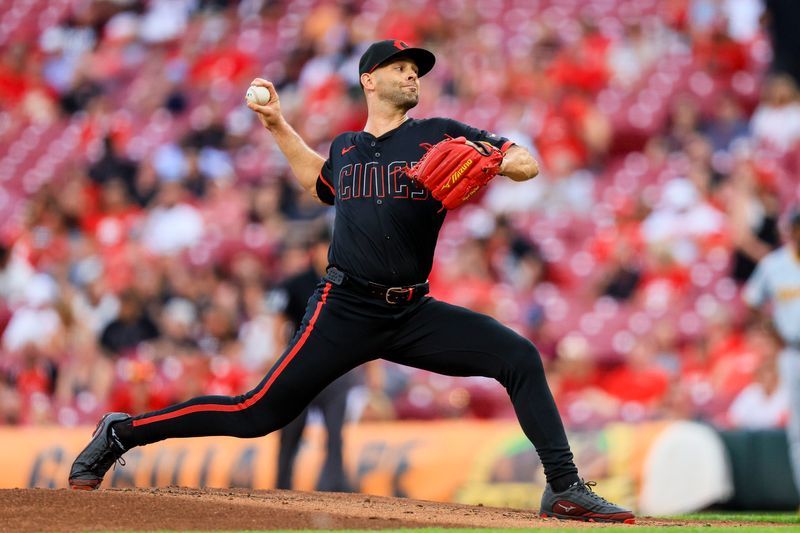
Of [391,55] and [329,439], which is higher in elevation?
[391,55]

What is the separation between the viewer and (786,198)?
10.3m

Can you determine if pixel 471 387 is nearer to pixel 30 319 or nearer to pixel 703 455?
pixel 703 455

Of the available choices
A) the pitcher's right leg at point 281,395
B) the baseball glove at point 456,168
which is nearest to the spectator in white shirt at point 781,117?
the baseball glove at point 456,168

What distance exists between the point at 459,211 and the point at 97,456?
6830 millimetres

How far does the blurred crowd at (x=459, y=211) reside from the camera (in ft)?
31.3

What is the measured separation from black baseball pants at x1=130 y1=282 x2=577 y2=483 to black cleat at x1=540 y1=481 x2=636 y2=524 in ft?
0.26

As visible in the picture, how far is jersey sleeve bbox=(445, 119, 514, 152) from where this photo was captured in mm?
4848

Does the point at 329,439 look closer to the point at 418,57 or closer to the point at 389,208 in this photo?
the point at 389,208

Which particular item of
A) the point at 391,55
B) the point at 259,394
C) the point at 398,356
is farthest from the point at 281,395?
the point at 391,55

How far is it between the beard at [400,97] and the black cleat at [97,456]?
176 cm

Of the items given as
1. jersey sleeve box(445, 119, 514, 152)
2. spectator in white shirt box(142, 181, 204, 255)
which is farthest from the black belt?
spectator in white shirt box(142, 181, 204, 255)

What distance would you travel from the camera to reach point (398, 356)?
16.2ft

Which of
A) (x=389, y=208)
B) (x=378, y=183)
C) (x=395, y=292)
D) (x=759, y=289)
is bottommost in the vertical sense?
(x=395, y=292)

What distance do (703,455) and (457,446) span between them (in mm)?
1611
